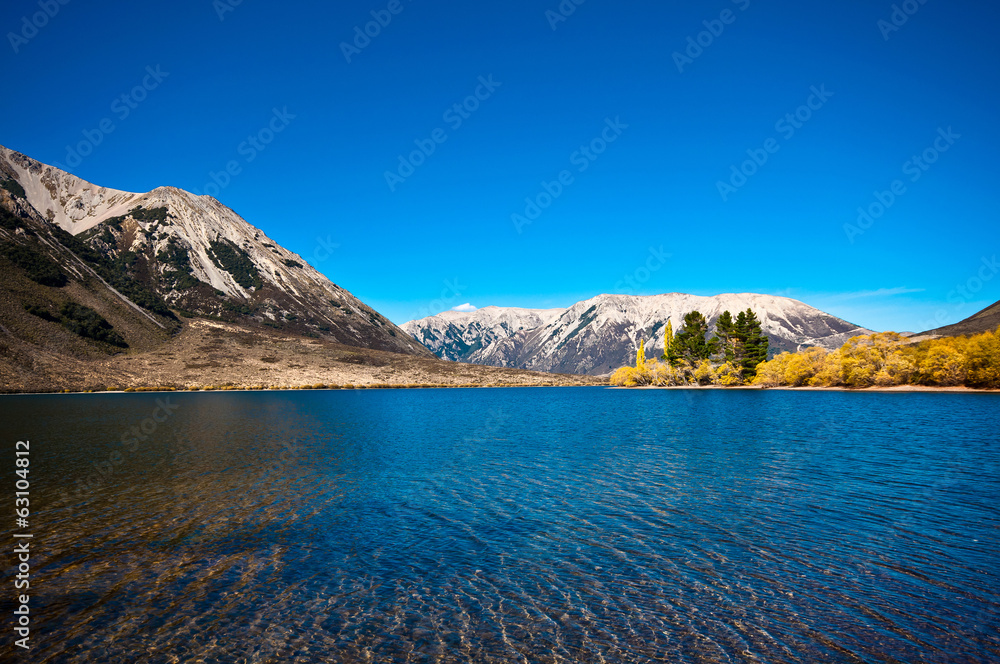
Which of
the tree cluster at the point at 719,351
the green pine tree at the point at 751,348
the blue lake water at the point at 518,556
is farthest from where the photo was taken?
the tree cluster at the point at 719,351

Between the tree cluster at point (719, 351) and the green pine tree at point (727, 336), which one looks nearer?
the tree cluster at point (719, 351)

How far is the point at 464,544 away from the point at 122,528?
14356mm

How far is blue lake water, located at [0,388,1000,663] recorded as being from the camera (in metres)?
12.4

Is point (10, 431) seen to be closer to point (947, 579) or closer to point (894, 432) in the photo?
point (947, 579)

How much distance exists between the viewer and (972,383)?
115062mm

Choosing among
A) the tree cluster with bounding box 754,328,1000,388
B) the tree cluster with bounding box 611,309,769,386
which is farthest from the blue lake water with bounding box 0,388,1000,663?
the tree cluster with bounding box 611,309,769,386

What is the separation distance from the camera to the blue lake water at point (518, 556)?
1239 cm

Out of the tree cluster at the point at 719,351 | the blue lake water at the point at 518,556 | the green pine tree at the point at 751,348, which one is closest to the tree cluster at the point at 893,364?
the green pine tree at the point at 751,348

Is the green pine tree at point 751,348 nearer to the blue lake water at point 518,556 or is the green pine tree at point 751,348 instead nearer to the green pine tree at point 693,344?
the green pine tree at point 693,344

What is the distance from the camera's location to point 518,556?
18250 millimetres

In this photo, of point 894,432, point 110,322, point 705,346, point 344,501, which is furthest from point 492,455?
point 110,322

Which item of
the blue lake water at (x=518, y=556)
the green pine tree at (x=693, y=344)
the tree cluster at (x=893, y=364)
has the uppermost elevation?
the green pine tree at (x=693, y=344)

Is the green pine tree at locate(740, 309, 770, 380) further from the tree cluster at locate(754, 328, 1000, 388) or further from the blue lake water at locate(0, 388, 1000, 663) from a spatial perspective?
the blue lake water at locate(0, 388, 1000, 663)

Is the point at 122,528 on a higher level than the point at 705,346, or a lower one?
lower
